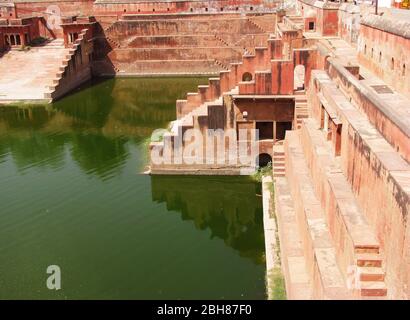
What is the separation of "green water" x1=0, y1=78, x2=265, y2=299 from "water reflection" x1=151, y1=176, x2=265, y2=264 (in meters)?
0.02

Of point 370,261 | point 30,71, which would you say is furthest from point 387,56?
point 30,71

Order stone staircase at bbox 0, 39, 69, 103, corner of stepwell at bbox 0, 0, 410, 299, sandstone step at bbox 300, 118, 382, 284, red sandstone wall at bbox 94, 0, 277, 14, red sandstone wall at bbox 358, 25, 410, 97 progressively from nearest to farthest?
sandstone step at bbox 300, 118, 382, 284, corner of stepwell at bbox 0, 0, 410, 299, red sandstone wall at bbox 358, 25, 410, 97, stone staircase at bbox 0, 39, 69, 103, red sandstone wall at bbox 94, 0, 277, 14

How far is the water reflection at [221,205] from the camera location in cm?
1070

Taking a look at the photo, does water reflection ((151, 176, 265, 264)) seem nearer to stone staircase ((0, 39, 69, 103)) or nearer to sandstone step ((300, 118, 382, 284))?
sandstone step ((300, 118, 382, 284))

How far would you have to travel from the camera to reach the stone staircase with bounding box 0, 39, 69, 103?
22.6 meters

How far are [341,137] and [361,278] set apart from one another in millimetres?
3088

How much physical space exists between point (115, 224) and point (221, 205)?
267 cm

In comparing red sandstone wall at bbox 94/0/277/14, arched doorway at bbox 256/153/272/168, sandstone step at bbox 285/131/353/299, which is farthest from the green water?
red sandstone wall at bbox 94/0/277/14

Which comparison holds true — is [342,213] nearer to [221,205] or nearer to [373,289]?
[373,289]

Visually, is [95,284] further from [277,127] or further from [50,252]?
[277,127]

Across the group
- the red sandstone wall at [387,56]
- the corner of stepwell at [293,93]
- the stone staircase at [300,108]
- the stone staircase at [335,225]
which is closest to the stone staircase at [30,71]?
→ the corner of stepwell at [293,93]

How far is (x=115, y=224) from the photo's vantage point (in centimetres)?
1098

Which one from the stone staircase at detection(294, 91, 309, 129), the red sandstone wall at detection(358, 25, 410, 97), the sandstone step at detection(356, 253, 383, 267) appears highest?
the red sandstone wall at detection(358, 25, 410, 97)

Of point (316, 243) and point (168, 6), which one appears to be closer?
point (316, 243)
